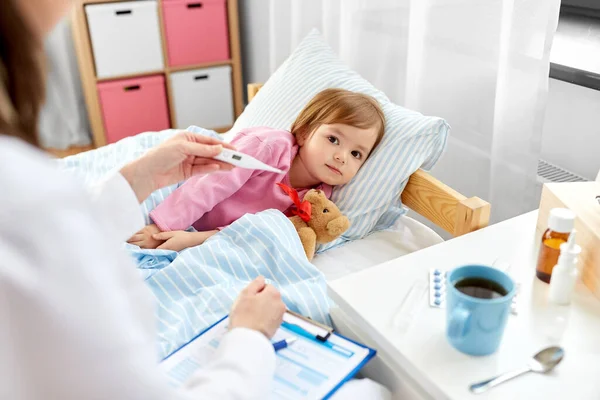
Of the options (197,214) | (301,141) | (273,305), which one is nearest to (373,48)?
(301,141)

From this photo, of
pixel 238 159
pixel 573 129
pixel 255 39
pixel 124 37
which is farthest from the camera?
pixel 255 39

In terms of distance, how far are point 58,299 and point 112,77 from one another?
7.55 feet

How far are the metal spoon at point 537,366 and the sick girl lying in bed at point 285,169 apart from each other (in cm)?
69

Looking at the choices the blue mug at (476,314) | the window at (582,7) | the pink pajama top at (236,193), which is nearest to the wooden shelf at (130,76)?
the pink pajama top at (236,193)

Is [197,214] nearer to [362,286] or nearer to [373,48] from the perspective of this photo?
[362,286]

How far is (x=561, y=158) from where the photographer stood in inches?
58.6

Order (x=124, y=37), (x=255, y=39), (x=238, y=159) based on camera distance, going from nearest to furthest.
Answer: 1. (x=238, y=159)
2. (x=124, y=37)
3. (x=255, y=39)

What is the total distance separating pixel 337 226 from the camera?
4.04ft

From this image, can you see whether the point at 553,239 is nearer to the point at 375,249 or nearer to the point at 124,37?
the point at 375,249

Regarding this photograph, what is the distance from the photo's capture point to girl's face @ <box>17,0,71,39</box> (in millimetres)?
461

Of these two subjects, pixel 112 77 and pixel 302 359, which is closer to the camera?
pixel 302 359

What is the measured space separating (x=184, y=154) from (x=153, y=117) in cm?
178

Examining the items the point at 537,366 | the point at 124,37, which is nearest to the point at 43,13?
the point at 537,366

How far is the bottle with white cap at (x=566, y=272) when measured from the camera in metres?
0.77
